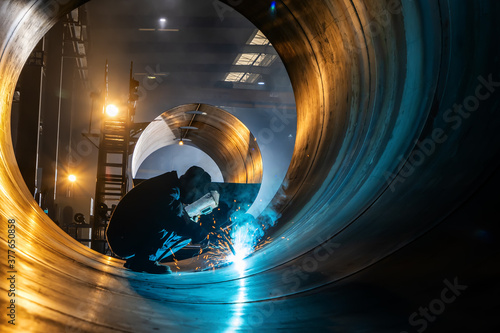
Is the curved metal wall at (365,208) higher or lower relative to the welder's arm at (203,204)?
lower

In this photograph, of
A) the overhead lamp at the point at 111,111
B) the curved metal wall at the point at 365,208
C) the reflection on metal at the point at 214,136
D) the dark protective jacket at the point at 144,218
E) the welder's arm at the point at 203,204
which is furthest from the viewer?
the overhead lamp at the point at 111,111

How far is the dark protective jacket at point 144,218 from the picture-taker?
445 centimetres

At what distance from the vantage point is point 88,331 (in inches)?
56.8

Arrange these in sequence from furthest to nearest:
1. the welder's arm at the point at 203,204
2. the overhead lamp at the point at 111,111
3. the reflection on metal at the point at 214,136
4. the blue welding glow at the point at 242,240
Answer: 1. the overhead lamp at the point at 111,111
2. the reflection on metal at the point at 214,136
3. the welder's arm at the point at 203,204
4. the blue welding glow at the point at 242,240

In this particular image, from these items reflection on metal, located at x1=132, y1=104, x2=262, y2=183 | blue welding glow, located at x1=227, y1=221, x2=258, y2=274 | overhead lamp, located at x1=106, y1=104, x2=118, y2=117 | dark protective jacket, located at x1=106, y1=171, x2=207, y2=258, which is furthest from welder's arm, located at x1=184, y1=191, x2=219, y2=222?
overhead lamp, located at x1=106, y1=104, x2=118, y2=117

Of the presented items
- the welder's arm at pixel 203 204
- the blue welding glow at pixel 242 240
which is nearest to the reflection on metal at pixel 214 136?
the blue welding glow at pixel 242 240

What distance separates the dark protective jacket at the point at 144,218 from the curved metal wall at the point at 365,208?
2.52 ft

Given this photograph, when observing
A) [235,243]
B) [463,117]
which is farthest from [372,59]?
[235,243]

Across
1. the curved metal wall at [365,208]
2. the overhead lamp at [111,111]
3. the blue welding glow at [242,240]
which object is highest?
the overhead lamp at [111,111]

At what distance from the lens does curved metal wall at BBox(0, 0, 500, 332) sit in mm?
1657

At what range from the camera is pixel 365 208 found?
267 cm

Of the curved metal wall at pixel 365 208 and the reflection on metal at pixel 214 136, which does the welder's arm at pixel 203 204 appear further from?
the reflection on metal at pixel 214 136

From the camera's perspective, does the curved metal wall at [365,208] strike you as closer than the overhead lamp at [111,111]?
Yes

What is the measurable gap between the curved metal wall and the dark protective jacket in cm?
77
